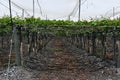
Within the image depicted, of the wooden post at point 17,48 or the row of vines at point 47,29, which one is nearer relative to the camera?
the wooden post at point 17,48

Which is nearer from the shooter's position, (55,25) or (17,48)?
(17,48)

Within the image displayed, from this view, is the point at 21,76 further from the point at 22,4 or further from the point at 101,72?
the point at 22,4

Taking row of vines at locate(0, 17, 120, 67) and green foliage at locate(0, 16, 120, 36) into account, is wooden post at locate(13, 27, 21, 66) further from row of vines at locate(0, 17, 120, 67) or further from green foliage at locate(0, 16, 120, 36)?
green foliage at locate(0, 16, 120, 36)

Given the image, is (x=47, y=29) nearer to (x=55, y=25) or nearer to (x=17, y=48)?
(x=55, y=25)

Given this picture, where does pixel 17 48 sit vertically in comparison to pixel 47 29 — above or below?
below

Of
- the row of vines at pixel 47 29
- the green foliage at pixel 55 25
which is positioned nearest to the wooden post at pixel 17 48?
the row of vines at pixel 47 29

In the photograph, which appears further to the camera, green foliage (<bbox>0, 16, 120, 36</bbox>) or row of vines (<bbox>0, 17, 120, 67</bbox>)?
green foliage (<bbox>0, 16, 120, 36</bbox>)

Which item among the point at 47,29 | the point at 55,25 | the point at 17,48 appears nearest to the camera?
the point at 17,48

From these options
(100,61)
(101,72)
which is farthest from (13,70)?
(100,61)

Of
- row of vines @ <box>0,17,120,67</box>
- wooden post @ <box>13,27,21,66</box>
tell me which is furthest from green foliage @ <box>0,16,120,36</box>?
wooden post @ <box>13,27,21,66</box>

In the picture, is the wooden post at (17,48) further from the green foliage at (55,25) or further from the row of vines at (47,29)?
the green foliage at (55,25)

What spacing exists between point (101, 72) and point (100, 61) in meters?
1.70

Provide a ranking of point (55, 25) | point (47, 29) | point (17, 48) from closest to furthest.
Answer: point (17, 48) → point (55, 25) → point (47, 29)

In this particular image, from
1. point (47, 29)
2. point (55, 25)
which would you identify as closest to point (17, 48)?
point (55, 25)
